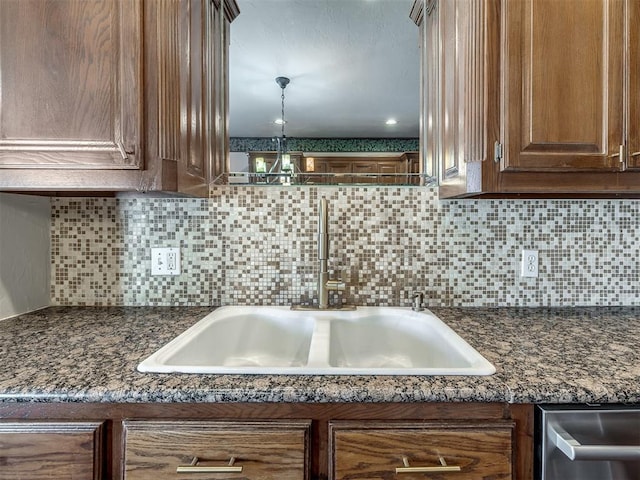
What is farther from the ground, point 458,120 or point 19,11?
point 19,11

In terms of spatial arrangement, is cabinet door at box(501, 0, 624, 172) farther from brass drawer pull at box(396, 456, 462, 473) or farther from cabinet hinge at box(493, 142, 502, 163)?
brass drawer pull at box(396, 456, 462, 473)

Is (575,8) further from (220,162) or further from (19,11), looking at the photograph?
(19,11)

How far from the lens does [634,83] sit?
1069 millimetres

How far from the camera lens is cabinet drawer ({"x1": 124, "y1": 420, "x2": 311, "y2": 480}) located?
0.76 meters

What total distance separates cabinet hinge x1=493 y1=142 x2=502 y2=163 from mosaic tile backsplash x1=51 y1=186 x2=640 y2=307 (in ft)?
1.24

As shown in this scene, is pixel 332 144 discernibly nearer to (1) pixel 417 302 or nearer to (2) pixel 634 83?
(1) pixel 417 302

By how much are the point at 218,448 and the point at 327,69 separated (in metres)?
1.36

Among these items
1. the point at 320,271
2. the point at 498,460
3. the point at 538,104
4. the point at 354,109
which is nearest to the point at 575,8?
the point at 538,104

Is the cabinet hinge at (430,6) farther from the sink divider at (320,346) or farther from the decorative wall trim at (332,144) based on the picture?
the sink divider at (320,346)

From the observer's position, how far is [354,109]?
151 centimetres

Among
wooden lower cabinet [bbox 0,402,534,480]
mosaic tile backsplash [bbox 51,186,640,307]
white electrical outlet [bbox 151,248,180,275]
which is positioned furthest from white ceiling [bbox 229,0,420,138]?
wooden lower cabinet [bbox 0,402,534,480]

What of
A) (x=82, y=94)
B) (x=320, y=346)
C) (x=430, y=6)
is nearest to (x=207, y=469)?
(x=320, y=346)

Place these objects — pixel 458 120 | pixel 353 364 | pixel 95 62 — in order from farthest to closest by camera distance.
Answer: pixel 353 364 < pixel 458 120 < pixel 95 62

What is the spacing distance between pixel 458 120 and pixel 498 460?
94 cm
